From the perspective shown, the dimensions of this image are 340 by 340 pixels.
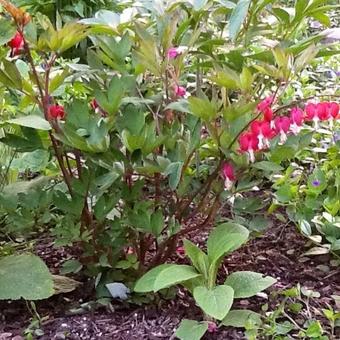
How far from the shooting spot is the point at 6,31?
141cm

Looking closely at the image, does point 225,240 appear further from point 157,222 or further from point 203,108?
point 203,108

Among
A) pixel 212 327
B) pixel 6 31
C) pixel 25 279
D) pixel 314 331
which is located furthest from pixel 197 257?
pixel 6 31

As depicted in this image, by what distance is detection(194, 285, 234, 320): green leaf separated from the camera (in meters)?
1.35

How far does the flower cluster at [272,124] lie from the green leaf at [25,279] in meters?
0.49

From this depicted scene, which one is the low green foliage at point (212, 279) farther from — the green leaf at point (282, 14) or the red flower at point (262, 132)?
the green leaf at point (282, 14)

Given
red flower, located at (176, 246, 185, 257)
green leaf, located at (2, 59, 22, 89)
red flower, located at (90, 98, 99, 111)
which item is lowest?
red flower, located at (176, 246, 185, 257)

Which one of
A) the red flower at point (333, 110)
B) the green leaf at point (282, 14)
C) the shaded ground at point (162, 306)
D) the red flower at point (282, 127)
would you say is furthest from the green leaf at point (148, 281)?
the green leaf at point (282, 14)

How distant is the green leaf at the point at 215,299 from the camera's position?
1.35 m

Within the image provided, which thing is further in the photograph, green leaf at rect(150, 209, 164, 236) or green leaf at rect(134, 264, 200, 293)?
green leaf at rect(150, 209, 164, 236)

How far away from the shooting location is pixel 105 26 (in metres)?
1.51

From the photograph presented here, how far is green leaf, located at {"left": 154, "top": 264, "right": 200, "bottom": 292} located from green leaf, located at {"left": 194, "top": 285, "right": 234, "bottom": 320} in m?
0.03

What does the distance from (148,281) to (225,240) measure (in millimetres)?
177

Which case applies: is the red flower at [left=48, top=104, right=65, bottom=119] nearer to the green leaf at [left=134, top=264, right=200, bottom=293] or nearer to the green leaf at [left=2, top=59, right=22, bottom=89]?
the green leaf at [left=2, top=59, right=22, bottom=89]

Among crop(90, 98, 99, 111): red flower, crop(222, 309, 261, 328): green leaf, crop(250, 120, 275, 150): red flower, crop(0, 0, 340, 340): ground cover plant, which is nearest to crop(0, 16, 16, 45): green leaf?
crop(0, 0, 340, 340): ground cover plant
